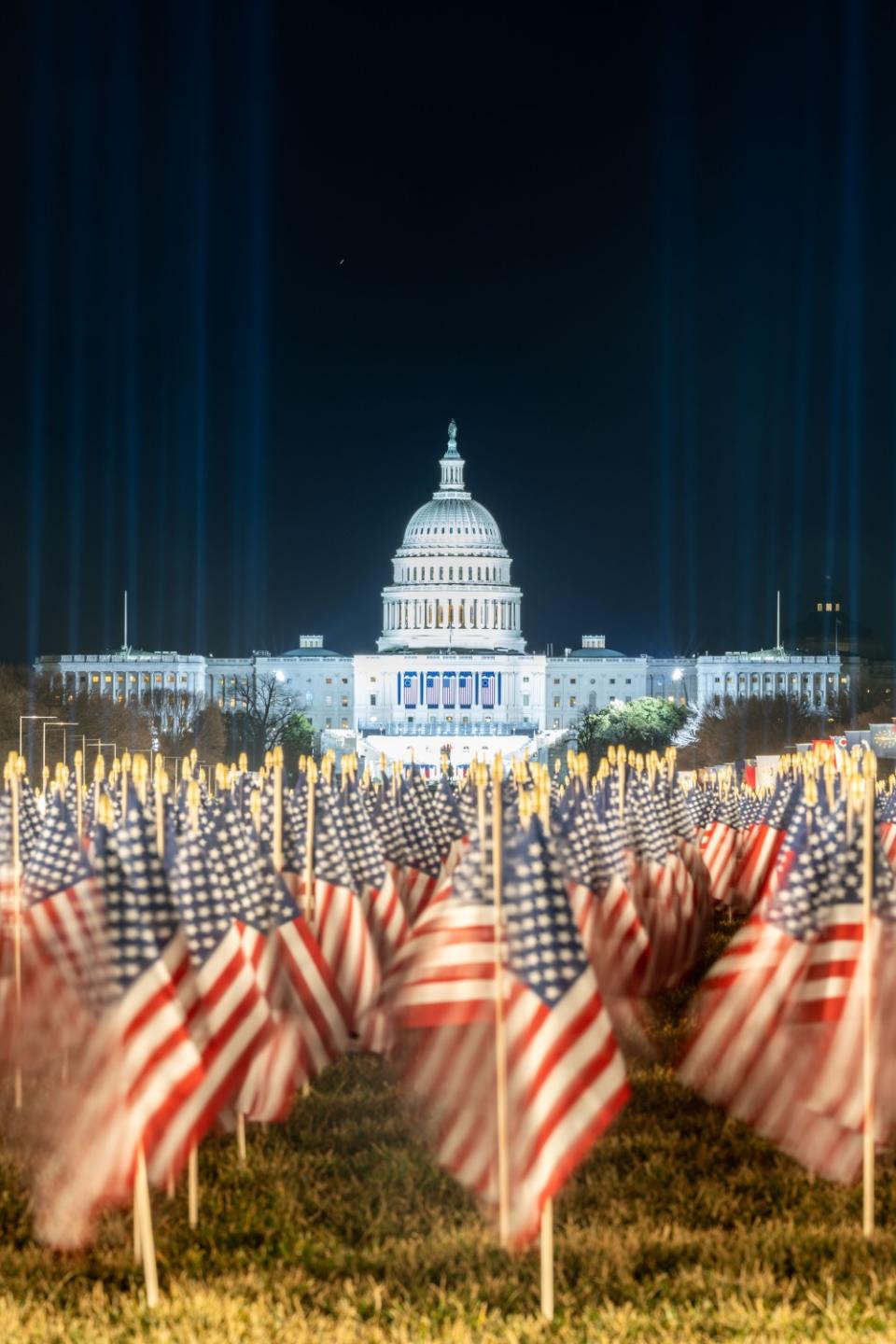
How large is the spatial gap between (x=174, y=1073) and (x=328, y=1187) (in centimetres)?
311

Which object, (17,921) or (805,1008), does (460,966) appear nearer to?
(805,1008)

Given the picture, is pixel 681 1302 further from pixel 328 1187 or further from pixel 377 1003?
pixel 377 1003

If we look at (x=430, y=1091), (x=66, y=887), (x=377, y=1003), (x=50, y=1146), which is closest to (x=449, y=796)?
(x=377, y=1003)

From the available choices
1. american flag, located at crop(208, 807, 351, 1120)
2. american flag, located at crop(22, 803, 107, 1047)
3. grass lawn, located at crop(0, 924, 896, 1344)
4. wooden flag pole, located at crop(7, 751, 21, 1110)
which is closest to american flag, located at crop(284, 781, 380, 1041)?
american flag, located at crop(22, 803, 107, 1047)

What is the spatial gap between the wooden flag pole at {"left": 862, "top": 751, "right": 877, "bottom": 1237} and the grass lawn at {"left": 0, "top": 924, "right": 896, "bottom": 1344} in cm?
24

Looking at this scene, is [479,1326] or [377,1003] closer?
[479,1326]

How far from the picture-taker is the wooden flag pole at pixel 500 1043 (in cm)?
1409

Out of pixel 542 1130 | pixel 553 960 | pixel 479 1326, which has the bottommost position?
pixel 479 1326

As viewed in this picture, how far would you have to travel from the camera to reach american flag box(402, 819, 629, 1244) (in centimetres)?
1368

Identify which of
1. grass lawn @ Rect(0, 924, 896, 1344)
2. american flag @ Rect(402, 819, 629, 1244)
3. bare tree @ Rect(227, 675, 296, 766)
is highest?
bare tree @ Rect(227, 675, 296, 766)

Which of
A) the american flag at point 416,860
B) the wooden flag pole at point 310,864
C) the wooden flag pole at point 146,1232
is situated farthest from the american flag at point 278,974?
the american flag at point 416,860

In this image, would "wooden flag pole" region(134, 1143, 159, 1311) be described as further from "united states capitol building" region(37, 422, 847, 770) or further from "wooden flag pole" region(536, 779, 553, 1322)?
"united states capitol building" region(37, 422, 847, 770)

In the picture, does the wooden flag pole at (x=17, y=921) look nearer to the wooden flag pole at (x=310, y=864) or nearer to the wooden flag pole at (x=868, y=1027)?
the wooden flag pole at (x=310, y=864)

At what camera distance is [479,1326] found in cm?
1329
